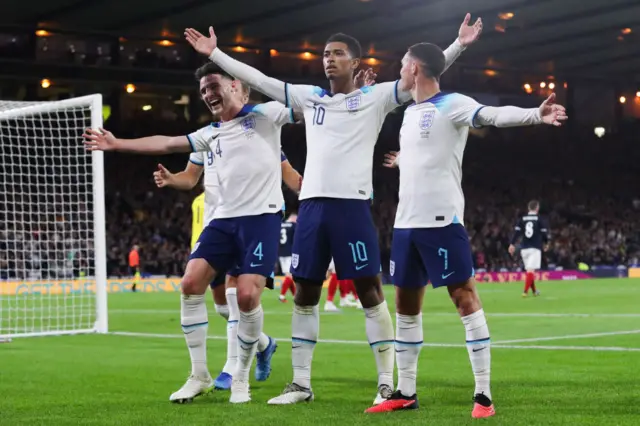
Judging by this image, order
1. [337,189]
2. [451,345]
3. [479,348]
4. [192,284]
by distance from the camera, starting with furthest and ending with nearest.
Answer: [451,345] < [192,284] < [337,189] < [479,348]

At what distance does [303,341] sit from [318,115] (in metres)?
1.53

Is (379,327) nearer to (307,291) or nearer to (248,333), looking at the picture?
(307,291)

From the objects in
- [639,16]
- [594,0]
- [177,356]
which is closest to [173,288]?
[594,0]

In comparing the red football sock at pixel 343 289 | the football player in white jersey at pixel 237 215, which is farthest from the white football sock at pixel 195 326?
the red football sock at pixel 343 289

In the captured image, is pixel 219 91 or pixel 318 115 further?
pixel 219 91

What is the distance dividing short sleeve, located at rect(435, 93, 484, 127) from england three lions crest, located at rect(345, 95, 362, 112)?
66 centimetres

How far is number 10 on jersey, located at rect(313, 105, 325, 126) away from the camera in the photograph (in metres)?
6.99

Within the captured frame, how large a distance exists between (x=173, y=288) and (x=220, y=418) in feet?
80.9

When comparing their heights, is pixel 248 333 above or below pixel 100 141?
below

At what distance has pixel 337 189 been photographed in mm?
6852

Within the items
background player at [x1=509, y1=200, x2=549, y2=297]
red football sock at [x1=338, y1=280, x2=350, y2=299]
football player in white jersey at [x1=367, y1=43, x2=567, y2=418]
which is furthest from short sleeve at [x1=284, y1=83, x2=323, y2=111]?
background player at [x1=509, y1=200, x2=549, y2=297]

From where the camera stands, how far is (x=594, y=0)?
107ft

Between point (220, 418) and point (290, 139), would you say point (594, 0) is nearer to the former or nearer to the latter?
point (290, 139)

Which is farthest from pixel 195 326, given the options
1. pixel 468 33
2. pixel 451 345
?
pixel 451 345
